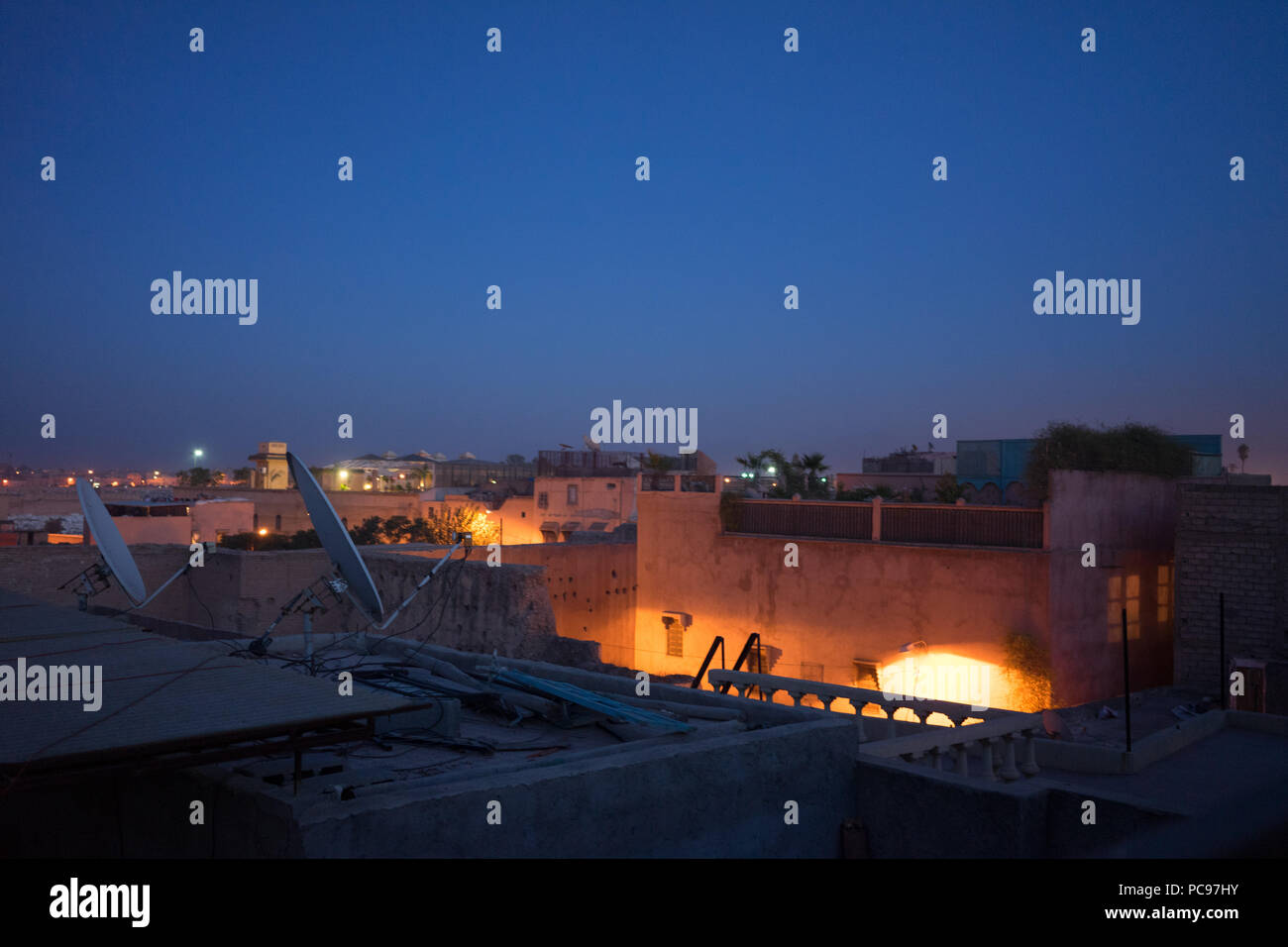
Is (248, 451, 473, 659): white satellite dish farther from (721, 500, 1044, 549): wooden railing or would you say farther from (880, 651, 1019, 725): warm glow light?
(721, 500, 1044, 549): wooden railing

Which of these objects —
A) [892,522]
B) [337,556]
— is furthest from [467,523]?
[337,556]

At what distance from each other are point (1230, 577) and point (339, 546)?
16.2 m

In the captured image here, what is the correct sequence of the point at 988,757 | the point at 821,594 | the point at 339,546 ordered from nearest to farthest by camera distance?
the point at 339,546
the point at 988,757
the point at 821,594

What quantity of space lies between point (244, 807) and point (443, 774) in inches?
42.0

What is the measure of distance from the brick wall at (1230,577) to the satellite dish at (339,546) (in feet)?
51.6

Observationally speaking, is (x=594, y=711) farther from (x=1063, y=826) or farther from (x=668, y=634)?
(x=668, y=634)

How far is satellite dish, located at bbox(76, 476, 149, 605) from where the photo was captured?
9000 mm

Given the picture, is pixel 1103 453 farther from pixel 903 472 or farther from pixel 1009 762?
pixel 903 472

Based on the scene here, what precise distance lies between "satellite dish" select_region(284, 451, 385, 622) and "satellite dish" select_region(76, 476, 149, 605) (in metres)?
3.54

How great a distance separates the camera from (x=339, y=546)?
6434mm

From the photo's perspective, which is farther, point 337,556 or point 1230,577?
point 1230,577

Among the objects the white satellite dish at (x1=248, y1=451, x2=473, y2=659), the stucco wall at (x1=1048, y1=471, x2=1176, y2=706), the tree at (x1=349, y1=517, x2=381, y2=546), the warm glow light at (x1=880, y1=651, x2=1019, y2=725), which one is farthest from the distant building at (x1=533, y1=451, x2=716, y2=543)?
the white satellite dish at (x1=248, y1=451, x2=473, y2=659)

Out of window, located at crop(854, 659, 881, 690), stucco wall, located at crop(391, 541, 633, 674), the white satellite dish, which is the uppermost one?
the white satellite dish

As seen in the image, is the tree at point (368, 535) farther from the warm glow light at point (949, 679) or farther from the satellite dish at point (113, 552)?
the satellite dish at point (113, 552)
